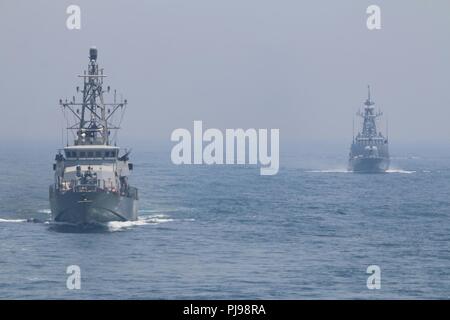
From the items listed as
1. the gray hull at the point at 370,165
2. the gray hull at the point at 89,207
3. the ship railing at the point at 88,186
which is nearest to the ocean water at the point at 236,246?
the gray hull at the point at 89,207

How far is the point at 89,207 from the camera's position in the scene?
78.9 meters

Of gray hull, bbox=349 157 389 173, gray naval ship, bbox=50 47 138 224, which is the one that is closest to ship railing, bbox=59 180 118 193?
gray naval ship, bbox=50 47 138 224

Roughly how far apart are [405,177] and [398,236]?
92.3 meters

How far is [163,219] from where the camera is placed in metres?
86.7

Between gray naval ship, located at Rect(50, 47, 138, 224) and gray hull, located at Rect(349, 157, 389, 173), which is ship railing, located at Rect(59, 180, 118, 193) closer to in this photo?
gray naval ship, located at Rect(50, 47, 138, 224)

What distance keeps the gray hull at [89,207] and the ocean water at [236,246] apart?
3.44ft

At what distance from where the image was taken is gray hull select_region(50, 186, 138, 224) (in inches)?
3098

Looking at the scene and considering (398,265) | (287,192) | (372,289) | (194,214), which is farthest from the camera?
(287,192)

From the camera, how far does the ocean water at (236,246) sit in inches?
2013

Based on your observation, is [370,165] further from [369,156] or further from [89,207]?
[89,207]

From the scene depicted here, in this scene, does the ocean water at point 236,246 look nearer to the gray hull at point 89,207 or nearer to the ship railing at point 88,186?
the gray hull at point 89,207
